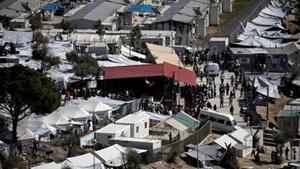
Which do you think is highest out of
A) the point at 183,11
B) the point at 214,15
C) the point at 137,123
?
the point at 183,11

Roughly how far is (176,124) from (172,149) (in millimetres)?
2112

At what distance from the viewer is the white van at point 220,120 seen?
77.3 feet

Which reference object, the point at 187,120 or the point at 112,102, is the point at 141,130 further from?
the point at 112,102

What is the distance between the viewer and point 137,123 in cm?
2219

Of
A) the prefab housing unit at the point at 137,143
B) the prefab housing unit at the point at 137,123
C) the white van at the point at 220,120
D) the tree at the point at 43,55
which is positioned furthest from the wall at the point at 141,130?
the tree at the point at 43,55

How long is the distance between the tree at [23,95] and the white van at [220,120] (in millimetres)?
4369

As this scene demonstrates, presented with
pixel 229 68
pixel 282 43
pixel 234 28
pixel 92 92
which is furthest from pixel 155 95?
pixel 234 28

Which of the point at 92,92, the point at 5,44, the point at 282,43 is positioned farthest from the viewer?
the point at 282,43

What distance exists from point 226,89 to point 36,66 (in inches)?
202

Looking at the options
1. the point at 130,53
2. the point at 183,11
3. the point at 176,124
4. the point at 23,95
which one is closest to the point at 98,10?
the point at 183,11

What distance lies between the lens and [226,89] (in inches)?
1079

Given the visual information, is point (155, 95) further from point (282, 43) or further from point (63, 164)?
point (282, 43)

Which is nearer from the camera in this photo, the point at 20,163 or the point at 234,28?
the point at 20,163

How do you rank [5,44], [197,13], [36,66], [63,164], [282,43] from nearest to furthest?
[63,164] → [36,66] → [5,44] → [282,43] → [197,13]
